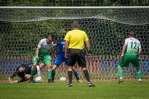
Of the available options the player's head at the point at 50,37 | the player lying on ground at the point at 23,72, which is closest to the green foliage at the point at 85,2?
the player lying on ground at the point at 23,72

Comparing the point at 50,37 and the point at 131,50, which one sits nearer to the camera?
the point at 131,50

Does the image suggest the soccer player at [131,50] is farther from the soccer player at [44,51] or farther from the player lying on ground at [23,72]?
the player lying on ground at [23,72]

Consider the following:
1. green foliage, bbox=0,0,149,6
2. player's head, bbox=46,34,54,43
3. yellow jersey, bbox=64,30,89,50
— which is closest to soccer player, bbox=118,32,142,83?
player's head, bbox=46,34,54,43

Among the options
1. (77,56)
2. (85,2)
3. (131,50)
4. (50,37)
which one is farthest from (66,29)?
(85,2)

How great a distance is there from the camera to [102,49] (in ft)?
81.3

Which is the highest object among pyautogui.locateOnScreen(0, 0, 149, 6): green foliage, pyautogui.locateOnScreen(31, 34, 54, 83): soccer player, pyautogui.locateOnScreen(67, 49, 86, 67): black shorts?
pyautogui.locateOnScreen(0, 0, 149, 6): green foliage

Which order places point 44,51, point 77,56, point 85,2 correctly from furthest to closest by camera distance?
point 85,2 → point 44,51 → point 77,56

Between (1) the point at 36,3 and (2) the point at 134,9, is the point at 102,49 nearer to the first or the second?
(2) the point at 134,9

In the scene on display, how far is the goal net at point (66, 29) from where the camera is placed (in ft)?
77.9

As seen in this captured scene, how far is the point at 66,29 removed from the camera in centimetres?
2455

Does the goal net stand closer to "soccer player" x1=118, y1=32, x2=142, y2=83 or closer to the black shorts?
"soccer player" x1=118, y1=32, x2=142, y2=83

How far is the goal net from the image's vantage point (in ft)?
77.9

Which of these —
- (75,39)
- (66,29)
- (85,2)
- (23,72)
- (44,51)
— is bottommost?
(23,72)

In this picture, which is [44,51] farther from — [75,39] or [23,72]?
[75,39]
